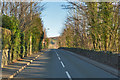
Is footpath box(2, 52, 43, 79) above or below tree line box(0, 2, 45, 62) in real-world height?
below

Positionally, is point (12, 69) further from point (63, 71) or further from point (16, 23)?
point (16, 23)

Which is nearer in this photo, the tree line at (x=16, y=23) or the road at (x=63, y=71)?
the road at (x=63, y=71)

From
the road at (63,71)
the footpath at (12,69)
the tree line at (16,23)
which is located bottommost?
the road at (63,71)

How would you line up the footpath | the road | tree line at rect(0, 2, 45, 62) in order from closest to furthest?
the footpath < the road < tree line at rect(0, 2, 45, 62)

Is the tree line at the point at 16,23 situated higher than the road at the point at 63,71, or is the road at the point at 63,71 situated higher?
the tree line at the point at 16,23

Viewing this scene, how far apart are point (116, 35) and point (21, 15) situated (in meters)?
12.5

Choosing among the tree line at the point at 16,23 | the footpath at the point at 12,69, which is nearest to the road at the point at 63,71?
the footpath at the point at 12,69

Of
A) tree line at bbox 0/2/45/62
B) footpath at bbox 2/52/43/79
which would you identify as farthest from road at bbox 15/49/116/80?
tree line at bbox 0/2/45/62

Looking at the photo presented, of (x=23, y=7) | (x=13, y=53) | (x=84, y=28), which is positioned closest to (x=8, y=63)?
(x=13, y=53)

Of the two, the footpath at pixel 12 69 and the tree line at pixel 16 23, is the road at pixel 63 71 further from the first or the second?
the tree line at pixel 16 23

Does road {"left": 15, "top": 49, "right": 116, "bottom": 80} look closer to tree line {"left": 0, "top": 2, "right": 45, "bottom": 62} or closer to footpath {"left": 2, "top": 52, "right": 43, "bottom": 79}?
footpath {"left": 2, "top": 52, "right": 43, "bottom": 79}

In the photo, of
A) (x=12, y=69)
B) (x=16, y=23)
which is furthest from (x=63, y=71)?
(x=16, y=23)

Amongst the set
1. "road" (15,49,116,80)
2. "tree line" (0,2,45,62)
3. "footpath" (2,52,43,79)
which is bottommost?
"road" (15,49,116,80)

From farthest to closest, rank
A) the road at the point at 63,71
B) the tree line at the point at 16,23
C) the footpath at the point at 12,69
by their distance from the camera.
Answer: the tree line at the point at 16,23, the road at the point at 63,71, the footpath at the point at 12,69
